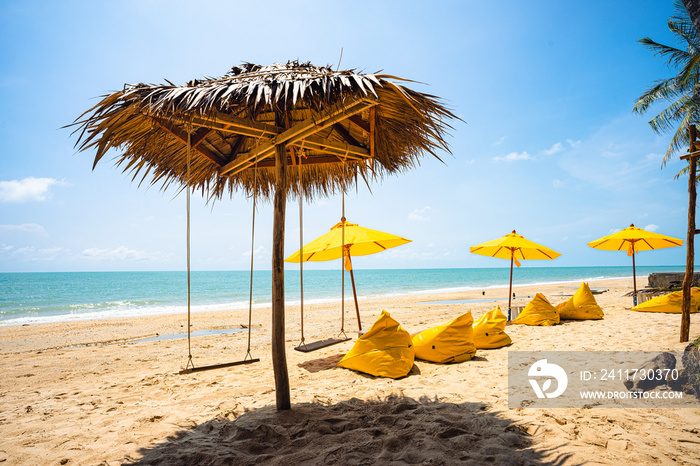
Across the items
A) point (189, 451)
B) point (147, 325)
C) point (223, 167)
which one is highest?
point (223, 167)

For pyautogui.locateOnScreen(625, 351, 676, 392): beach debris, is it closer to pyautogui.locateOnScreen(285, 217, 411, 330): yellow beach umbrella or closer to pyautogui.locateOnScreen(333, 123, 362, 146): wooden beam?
pyautogui.locateOnScreen(285, 217, 411, 330): yellow beach umbrella

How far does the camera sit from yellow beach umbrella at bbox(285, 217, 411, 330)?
5.19m

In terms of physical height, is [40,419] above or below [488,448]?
below

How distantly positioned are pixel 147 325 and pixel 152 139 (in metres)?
10.0

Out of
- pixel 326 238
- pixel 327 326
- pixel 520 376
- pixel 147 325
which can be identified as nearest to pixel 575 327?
pixel 520 376

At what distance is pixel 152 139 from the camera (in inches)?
134

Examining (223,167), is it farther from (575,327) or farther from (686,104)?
(686,104)

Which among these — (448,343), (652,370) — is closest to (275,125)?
(448,343)

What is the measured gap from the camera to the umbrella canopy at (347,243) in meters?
5.19

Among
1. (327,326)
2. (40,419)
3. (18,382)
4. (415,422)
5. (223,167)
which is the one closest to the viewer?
(415,422)

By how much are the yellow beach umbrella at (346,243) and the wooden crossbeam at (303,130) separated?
1.94 m
